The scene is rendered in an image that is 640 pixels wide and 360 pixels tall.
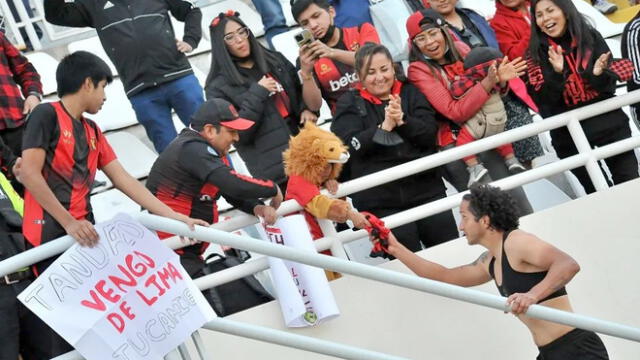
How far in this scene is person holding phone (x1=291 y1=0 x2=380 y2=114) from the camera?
706 cm

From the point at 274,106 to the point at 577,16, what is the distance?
1.76 metres

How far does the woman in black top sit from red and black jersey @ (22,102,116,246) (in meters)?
1.64

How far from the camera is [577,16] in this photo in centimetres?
704

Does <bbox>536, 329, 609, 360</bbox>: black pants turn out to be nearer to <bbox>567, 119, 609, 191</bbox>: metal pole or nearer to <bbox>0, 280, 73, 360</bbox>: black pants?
<bbox>567, 119, 609, 191</bbox>: metal pole

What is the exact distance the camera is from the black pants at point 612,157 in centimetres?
712

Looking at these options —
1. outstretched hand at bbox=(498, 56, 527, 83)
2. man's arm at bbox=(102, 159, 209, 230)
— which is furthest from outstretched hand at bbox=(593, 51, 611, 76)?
man's arm at bbox=(102, 159, 209, 230)

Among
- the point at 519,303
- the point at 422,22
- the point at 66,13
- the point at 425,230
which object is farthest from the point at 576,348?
the point at 66,13

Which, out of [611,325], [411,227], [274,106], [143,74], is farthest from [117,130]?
[611,325]

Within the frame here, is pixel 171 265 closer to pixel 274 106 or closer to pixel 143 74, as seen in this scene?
pixel 274 106

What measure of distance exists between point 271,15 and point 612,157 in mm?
2735

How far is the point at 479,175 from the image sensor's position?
692 centimetres

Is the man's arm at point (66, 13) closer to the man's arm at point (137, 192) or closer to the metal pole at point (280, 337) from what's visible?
the man's arm at point (137, 192)

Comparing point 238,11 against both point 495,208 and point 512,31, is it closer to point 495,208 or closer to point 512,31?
point 512,31

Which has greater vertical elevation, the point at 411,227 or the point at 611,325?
the point at 411,227
